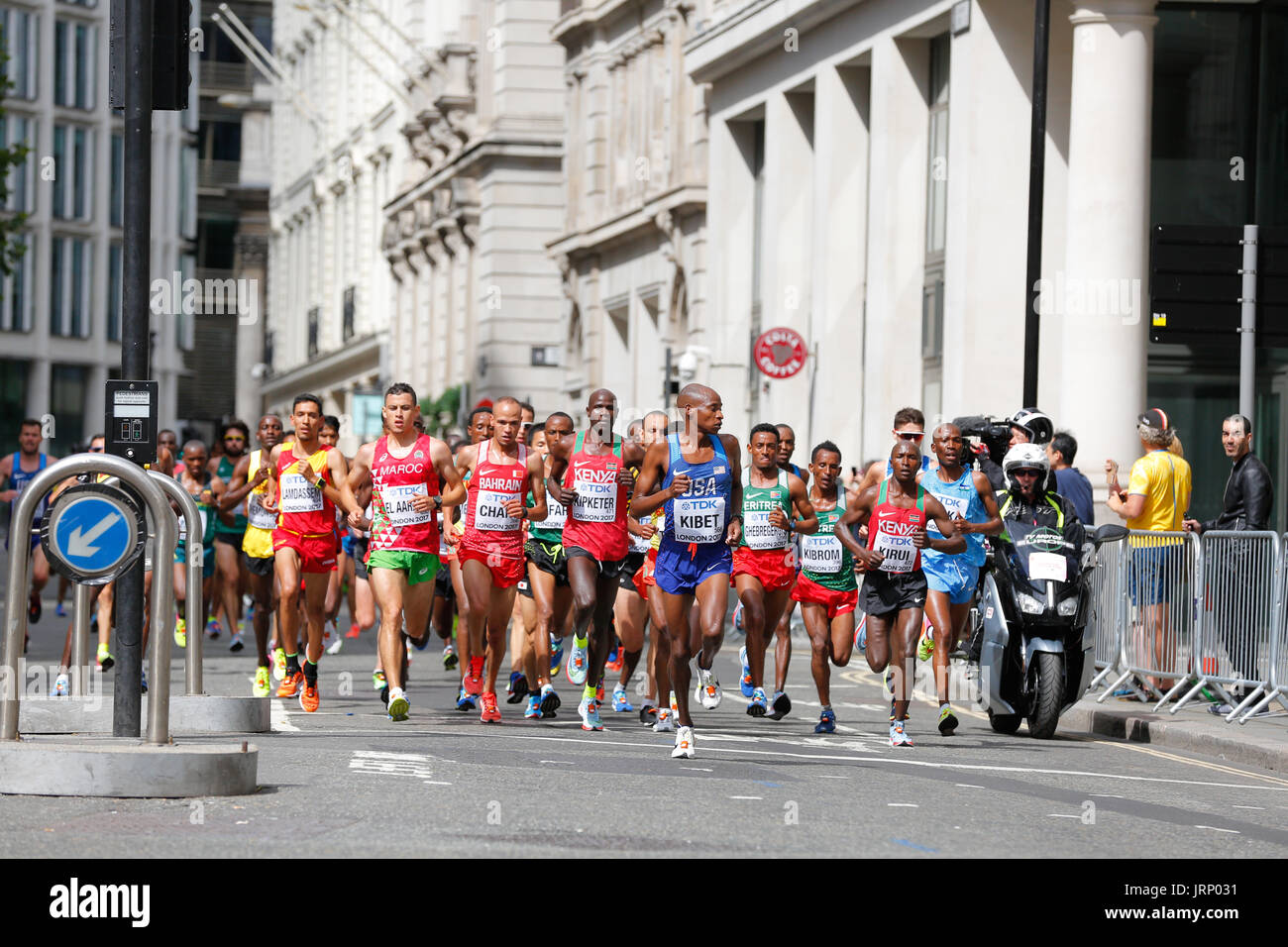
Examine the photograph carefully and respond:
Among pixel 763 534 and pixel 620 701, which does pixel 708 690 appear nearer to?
pixel 620 701

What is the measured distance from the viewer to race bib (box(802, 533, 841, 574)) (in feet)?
53.1

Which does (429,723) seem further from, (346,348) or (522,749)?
(346,348)

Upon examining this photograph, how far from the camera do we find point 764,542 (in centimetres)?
1552

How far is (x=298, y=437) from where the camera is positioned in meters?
16.3

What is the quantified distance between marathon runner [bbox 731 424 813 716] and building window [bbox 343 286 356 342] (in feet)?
193

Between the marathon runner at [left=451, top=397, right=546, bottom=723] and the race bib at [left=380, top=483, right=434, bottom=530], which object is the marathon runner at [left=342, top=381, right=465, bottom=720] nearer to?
the race bib at [left=380, top=483, right=434, bottom=530]

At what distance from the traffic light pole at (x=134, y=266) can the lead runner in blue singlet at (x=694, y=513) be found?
352 centimetres

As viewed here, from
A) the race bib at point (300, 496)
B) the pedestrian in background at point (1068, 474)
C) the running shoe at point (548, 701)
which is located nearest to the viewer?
the running shoe at point (548, 701)

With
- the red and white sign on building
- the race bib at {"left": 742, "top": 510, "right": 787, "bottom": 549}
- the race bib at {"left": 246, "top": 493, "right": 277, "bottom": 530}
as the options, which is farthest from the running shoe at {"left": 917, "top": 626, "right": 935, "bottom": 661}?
the red and white sign on building

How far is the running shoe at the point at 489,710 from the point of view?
48.2 ft

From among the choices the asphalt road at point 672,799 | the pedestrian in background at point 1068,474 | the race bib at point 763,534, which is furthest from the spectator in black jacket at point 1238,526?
the race bib at point 763,534

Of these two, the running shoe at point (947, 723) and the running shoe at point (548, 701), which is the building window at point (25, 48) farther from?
the running shoe at point (947, 723)
